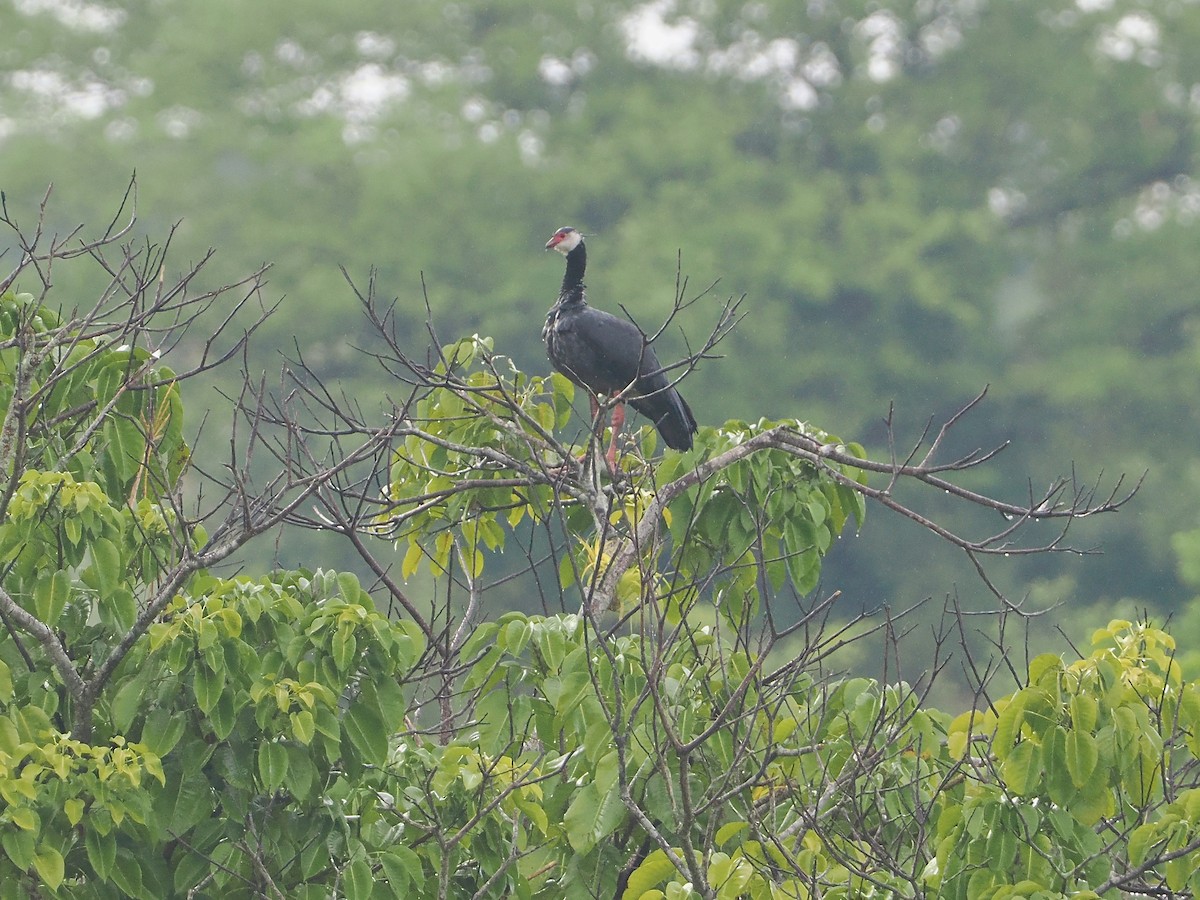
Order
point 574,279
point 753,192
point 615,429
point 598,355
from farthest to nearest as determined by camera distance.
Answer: point 753,192
point 574,279
point 598,355
point 615,429

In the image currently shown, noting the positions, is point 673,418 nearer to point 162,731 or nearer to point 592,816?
point 592,816

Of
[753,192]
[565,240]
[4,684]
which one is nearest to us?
[4,684]

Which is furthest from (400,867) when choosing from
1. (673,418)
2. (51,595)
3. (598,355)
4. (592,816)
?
(598,355)

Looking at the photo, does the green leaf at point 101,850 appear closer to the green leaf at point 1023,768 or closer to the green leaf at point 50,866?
the green leaf at point 50,866

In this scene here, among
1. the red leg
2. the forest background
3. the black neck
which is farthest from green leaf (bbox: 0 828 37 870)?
the forest background

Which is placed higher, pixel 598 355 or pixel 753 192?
pixel 753 192

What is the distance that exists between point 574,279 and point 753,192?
14351 mm

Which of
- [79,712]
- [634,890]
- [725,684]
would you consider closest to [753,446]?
[725,684]

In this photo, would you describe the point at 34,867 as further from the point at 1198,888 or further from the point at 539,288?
the point at 539,288

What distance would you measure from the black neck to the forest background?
9.95m

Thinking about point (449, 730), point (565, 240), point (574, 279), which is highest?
point (565, 240)

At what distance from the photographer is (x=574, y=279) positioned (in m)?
7.07

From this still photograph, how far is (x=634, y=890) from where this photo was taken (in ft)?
10.1

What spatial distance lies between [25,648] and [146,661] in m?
0.31
